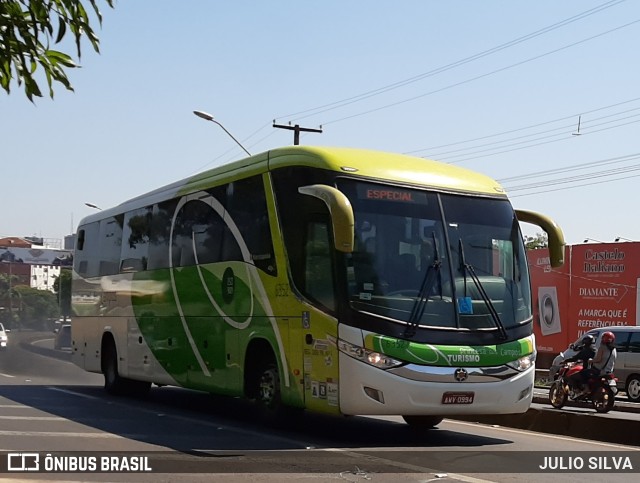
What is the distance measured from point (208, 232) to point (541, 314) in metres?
30.5

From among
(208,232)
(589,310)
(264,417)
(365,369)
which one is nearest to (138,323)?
Answer: (208,232)

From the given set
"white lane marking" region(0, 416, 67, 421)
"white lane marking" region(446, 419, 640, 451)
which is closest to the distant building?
"white lane marking" region(0, 416, 67, 421)

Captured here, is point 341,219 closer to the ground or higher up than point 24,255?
closer to the ground

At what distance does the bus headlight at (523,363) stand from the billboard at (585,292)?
25887 mm

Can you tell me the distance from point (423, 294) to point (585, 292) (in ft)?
102

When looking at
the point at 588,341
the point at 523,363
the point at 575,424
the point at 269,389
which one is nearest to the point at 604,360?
the point at 588,341

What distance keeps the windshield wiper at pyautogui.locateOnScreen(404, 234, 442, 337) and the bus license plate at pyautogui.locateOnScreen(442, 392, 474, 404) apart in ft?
2.69

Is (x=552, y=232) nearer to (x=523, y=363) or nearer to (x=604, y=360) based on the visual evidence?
(x=523, y=363)

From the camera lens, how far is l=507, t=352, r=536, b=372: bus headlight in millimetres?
12375

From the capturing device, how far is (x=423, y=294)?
39.0ft

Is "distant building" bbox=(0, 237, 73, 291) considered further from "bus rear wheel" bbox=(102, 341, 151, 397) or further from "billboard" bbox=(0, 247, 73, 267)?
"bus rear wheel" bbox=(102, 341, 151, 397)

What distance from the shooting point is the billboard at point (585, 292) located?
128 ft

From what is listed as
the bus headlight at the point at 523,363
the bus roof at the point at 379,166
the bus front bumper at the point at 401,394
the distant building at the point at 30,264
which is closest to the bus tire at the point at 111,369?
the bus roof at the point at 379,166

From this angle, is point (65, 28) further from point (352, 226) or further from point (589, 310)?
point (589, 310)
